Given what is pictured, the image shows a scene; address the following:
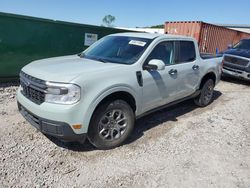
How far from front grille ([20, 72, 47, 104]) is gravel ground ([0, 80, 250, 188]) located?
0.80 m

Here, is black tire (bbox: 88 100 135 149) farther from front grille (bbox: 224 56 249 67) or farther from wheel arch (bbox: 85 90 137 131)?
front grille (bbox: 224 56 249 67)

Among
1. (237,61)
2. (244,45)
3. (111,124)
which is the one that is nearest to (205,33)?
(244,45)

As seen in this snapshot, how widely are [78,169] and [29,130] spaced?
1.39 metres

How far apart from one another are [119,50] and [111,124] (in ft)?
4.47

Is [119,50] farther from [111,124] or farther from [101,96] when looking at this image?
[111,124]

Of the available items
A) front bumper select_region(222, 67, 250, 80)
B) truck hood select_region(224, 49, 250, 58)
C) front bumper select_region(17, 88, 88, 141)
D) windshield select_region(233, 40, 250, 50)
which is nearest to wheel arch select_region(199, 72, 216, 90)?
front bumper select_region(222, 67, 250, 80)

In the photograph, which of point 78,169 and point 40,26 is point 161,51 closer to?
point 78,169

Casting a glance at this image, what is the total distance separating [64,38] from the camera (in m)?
7.10

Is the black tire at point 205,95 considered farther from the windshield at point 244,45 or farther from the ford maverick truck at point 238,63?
the windshield at point 244,45

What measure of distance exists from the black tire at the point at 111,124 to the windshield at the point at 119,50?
761mm

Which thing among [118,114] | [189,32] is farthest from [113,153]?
[189,32]

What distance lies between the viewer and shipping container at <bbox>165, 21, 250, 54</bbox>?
41.1 ft

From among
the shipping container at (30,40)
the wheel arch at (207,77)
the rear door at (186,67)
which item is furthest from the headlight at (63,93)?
the shipping container at (30,40)

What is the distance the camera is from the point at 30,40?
6.39 m
